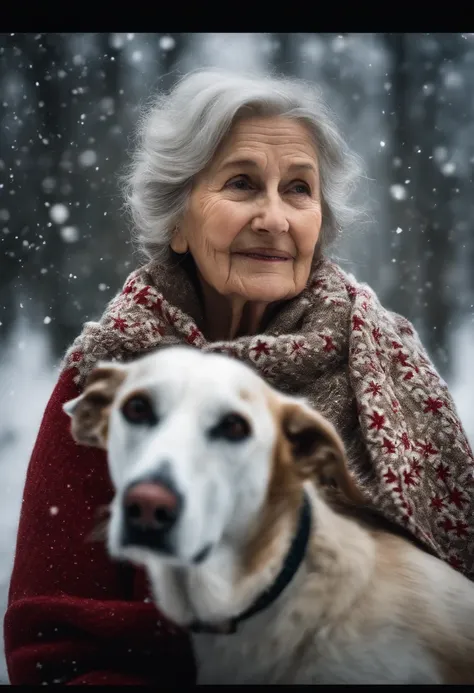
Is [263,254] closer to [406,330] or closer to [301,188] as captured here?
[301,188]

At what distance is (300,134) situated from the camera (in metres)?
0.88

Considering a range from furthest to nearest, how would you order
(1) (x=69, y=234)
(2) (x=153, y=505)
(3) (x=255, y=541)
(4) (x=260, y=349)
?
(1) (x=69, y=234), (4) (x=260, y=349), (3) (x=255, y=541), (2) (x=153, y=505)

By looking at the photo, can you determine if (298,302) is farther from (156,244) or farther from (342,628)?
(342,628)

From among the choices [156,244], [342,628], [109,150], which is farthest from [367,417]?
[109,150]

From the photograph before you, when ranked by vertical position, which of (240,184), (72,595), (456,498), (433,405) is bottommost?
(72,595)

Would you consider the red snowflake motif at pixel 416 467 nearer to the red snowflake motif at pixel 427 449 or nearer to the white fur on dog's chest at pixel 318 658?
the red snowflake motif at pixel 427 449

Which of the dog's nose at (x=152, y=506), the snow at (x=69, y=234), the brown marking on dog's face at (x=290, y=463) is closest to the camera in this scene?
the dog's nose at (x=152, y=506)

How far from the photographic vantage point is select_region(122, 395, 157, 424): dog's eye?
2.12 ft

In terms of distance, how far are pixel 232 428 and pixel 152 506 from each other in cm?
12

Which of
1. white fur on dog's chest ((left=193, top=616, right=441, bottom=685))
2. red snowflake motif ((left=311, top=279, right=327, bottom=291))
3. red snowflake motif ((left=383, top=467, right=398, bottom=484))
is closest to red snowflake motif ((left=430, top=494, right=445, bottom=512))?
red snowflake motif ((left=383, top=467, right=398, bottom=484))

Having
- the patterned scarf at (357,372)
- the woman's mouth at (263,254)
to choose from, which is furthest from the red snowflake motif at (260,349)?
the woman's mouth at (263,254)

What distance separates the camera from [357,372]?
895 mm

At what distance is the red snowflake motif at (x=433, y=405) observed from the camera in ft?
3.19

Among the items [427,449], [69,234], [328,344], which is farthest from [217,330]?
[427,449]
